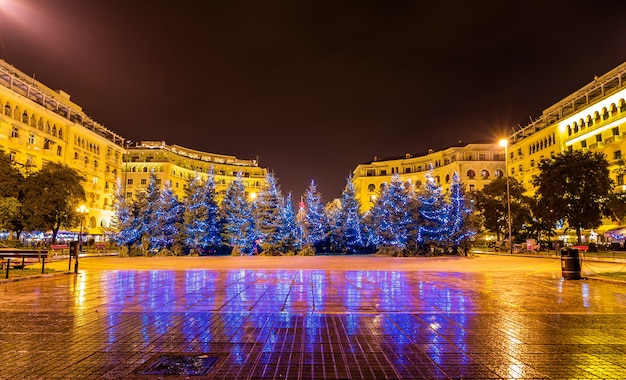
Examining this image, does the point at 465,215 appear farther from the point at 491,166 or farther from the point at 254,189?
the point at 254,189

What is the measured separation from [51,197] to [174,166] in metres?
59.8

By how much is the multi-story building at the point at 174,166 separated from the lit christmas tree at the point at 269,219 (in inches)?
1754

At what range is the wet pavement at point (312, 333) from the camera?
503 cm

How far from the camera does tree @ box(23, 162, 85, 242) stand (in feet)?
122

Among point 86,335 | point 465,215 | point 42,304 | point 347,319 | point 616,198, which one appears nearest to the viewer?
point 86,335

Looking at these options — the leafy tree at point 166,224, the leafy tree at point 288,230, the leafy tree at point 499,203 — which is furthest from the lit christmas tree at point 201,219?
the leafy tree at point 499,203

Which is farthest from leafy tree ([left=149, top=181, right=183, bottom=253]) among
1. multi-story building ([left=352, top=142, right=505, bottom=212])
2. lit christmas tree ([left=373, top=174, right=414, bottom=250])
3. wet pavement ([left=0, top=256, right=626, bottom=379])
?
multi-story building ([left=352, top=142, right=505, bottom=212])

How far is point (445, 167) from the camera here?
90.2 meters

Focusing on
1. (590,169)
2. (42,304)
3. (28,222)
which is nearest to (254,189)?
(28,222)

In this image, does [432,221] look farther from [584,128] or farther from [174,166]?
[174,166]

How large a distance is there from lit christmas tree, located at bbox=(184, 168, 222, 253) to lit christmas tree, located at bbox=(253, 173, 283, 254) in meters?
5.95

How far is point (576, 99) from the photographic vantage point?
56.7 m

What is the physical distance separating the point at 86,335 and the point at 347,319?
4709 mm

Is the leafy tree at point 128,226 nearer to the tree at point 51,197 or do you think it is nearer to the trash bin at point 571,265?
the tree at point 51,197
